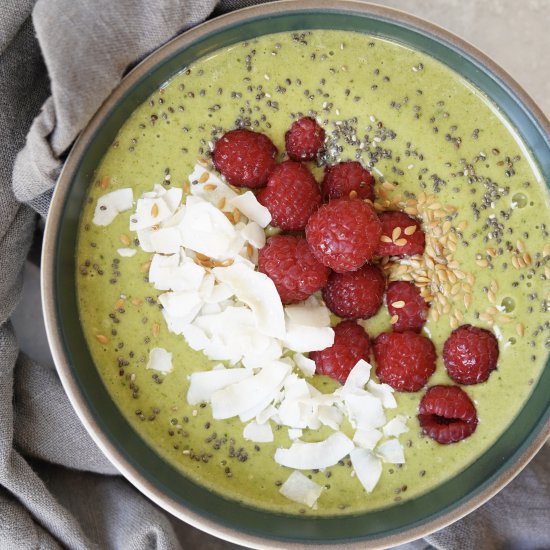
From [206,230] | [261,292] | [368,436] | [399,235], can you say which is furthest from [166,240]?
[368,436]

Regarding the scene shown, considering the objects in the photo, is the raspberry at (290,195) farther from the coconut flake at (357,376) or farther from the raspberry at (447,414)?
the raspberry at (447,414)

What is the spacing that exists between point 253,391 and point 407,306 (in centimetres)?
33

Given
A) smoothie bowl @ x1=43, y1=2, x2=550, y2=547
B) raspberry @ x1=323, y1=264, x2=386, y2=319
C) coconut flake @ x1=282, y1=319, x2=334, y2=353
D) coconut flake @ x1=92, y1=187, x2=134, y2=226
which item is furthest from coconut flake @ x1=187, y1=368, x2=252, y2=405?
coconut flake @ x1=92, y1=187, x2=134, y2=226

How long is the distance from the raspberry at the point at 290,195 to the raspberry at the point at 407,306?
0.22 metres

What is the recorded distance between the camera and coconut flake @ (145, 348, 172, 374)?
52.9 inches

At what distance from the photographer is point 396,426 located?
1367 millimetres

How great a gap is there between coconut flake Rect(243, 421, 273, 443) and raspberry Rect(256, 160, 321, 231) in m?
0.39

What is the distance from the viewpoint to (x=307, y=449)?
1365mm

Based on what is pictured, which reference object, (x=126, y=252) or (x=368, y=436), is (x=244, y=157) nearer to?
(x=126, y=252)

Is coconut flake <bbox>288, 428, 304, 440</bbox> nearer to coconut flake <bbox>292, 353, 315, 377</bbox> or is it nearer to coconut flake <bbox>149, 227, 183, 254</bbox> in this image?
coconut flake <bbox>292, 353, 315, 377</bbox>

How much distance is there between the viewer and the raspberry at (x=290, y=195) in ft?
4.26

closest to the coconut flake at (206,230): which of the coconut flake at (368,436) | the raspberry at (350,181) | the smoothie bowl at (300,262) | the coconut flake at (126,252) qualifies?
the smoothie bowl at (300,262)

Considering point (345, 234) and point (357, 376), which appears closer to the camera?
point (345, 234)

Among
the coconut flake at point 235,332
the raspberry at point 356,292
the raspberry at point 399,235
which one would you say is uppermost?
the raspberry at point 399,235
